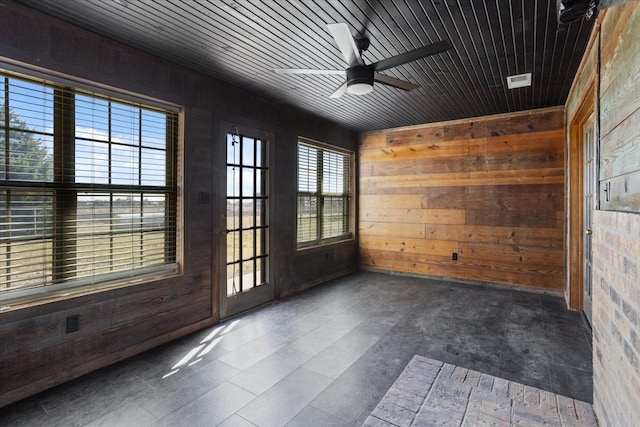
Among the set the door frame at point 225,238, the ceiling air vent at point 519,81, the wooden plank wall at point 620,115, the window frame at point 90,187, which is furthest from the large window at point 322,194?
the wooden plank wall at point 620,115

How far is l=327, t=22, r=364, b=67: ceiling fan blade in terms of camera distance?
6.54 feet

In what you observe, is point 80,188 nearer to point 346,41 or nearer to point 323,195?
point 346,41

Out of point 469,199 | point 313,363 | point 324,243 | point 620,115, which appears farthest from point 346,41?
point 469,199

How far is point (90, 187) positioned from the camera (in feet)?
8.23

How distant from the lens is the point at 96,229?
8.38ft

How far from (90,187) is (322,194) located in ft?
10.7

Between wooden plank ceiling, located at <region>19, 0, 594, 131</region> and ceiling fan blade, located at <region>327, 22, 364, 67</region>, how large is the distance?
0.23m

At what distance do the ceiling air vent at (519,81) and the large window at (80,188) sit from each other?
3.48 m

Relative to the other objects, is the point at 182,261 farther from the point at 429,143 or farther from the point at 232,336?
the point at 429,143

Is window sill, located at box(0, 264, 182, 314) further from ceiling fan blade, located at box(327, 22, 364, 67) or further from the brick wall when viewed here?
the brick wall

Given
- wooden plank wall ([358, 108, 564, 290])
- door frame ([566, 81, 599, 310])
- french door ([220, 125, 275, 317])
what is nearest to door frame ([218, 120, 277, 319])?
french door ([220, 125, 275, 317])

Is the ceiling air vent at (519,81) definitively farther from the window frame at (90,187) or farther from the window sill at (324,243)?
the window frame at (90,187)

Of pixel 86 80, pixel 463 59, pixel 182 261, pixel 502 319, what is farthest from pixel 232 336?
pixel 463 59

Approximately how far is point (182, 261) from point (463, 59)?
325 cm
